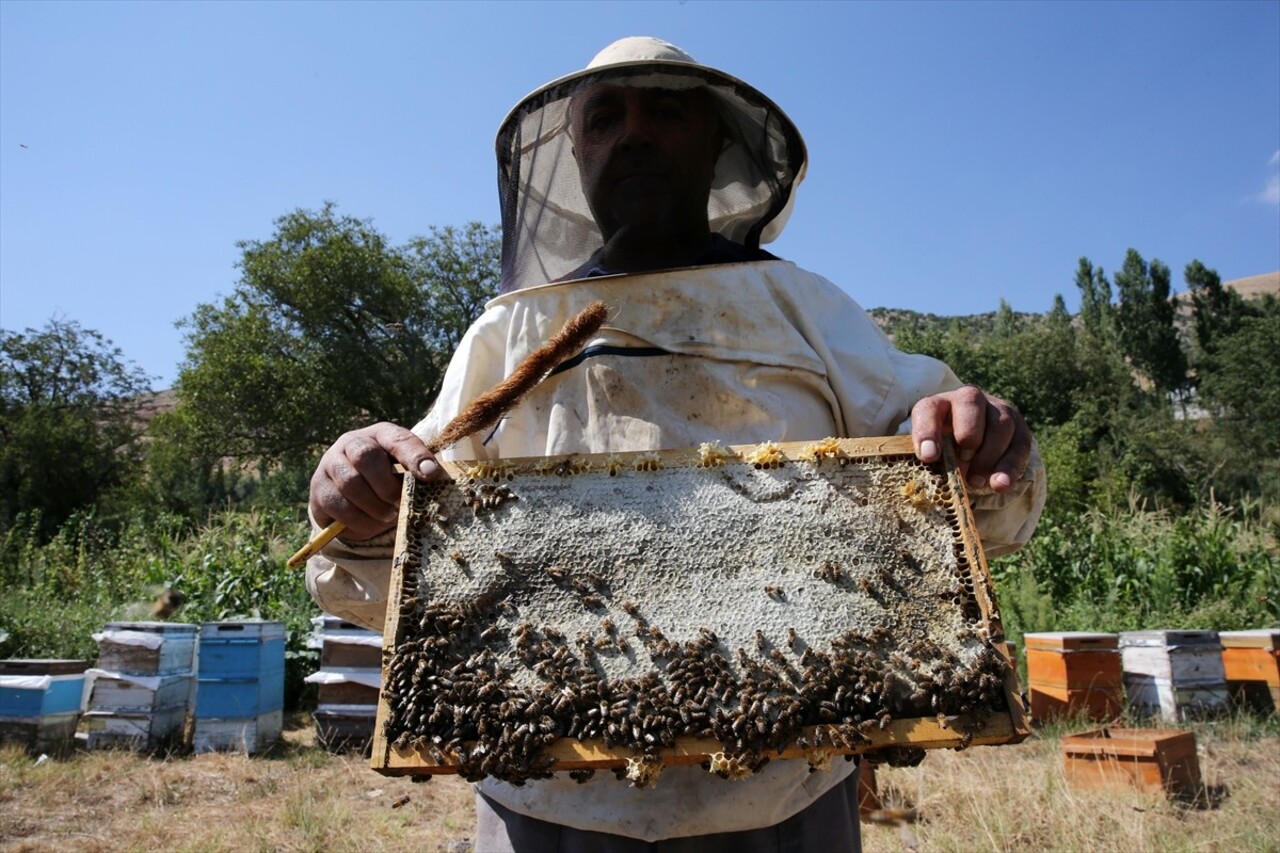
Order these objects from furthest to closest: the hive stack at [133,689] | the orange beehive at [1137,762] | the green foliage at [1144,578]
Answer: the green foliage at [1144,578]
the hive stack at [133,689]
the orange beehive at [1137,762]

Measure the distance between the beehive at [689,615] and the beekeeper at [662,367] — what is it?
0.16 metres

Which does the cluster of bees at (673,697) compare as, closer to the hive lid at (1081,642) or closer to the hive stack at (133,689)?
the hive lid at (1081,642)

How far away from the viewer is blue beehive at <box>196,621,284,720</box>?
22.7ft

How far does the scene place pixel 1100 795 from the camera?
16.5ft

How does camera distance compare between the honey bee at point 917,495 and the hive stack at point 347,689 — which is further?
the hive stack at point 347,689

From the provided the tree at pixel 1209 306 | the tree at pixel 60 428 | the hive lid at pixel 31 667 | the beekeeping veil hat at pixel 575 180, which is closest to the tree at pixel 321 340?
the tree at pixel 60 428

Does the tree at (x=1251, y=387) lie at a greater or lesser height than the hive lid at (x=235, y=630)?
greater

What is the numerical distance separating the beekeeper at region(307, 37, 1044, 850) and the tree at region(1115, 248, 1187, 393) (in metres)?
63.4

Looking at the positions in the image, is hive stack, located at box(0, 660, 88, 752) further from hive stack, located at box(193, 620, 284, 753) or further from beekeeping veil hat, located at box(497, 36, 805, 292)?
beekeeping veil hat, located at box(497, 36, 805, 292)

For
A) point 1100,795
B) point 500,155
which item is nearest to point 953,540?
point 500,155

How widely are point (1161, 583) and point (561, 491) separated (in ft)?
35.9

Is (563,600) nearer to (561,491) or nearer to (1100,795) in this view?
(561,491)

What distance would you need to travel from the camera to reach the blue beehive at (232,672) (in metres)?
6.93

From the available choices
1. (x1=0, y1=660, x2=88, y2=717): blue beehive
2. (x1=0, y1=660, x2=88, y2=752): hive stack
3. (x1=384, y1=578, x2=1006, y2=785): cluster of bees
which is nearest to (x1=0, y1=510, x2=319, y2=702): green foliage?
(x1=0, y1=660, x2=88, y2=717): blue beehive
